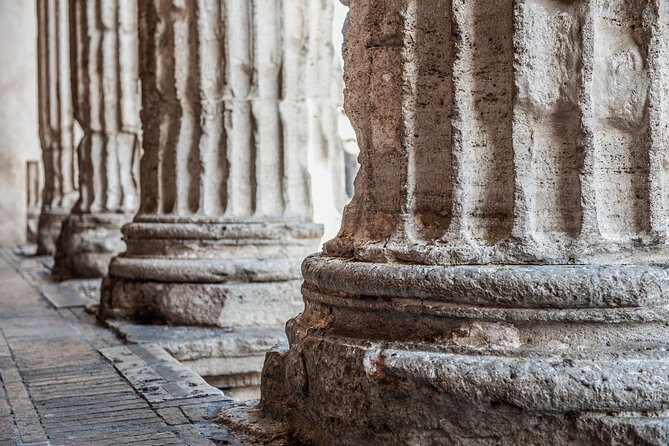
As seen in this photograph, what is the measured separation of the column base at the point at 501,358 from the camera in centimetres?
217

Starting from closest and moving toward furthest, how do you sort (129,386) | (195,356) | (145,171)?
(129,386) < (195,356) < (145,171)

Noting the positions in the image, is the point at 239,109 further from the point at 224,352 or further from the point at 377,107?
the point at 377,107

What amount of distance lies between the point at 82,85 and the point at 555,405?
6.55 metres

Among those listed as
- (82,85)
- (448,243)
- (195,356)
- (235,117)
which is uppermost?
(82,85)

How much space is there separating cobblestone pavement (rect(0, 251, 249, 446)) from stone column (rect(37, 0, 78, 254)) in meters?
5.28

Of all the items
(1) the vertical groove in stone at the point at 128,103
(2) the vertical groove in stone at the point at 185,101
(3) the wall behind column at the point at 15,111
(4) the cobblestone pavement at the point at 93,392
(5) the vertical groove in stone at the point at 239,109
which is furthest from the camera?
(3) the wall behind column at the point at 15,111

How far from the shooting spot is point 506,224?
2.46 metres

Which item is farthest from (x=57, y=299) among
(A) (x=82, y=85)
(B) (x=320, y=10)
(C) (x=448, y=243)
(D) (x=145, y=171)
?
(C) (x=448, y=243)

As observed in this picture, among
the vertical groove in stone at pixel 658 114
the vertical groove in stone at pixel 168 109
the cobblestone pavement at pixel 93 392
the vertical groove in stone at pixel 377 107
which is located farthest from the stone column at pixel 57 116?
the vertical groove in stone at pixel 658 114

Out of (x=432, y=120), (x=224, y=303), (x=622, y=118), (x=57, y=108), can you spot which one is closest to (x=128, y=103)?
(x=57, y=108)

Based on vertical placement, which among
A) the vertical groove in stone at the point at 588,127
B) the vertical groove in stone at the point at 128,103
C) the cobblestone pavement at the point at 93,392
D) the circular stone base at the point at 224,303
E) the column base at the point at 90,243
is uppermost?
the vertical groove in stone at the point at 128,103

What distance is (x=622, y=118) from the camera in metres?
2.39

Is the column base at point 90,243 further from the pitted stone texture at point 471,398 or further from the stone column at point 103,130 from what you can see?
the pitted stone texture at point 471,398

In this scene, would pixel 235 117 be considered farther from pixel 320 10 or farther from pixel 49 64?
pixel 49 64
